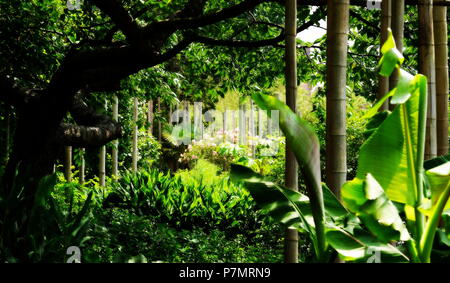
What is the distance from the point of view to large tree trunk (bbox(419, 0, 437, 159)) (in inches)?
156

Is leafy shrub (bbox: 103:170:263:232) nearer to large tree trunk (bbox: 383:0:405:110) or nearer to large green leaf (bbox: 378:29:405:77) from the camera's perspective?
large tree trunk (bbox: 383:0:405:110)

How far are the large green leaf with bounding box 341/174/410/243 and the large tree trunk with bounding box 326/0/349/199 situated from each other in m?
0.49

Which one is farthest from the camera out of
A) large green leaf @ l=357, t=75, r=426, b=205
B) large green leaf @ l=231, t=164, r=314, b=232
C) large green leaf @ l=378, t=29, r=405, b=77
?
large green leaf @ l=231, t=164, r=314, b=232

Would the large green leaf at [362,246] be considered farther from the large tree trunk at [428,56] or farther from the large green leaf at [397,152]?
the large tree trunk at [428,56]

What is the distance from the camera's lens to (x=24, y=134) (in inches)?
211

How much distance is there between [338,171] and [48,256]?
2.03 meters

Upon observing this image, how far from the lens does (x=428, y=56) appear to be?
396 cm

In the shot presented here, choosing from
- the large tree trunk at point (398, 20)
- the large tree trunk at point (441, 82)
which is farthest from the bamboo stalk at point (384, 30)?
the large tree trunk at point (441, 82)

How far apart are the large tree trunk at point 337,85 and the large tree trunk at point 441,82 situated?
1339 mm

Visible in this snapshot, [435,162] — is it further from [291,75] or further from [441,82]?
[291,75]

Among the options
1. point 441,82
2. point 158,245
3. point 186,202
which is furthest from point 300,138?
point 186,202

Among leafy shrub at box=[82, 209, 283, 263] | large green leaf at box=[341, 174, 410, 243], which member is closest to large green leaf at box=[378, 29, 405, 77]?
large green leaf at box=[341, 174, 410, 243]

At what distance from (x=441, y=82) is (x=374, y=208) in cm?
195
